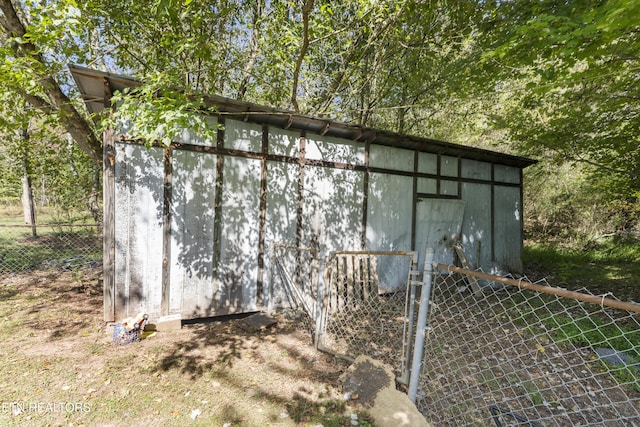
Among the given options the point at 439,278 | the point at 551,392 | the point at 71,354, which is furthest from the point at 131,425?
the point at 439,278

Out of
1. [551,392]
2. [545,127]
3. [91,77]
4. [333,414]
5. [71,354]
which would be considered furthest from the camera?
[545,127]

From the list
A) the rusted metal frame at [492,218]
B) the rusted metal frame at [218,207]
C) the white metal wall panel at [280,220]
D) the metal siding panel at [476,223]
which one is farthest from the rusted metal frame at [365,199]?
the rusted metal frame at [492,218]

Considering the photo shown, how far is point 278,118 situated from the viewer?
4734 mm

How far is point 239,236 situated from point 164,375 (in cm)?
210

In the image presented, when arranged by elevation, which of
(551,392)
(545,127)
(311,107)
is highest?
(311,107)

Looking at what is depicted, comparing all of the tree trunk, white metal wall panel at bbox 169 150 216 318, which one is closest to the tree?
white metal wall panel at bbox 169 150 216 318

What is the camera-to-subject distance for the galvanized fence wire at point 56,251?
21.5ft

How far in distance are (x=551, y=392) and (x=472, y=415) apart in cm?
118

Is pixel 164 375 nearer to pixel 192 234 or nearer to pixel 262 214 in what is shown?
pixel 192 234

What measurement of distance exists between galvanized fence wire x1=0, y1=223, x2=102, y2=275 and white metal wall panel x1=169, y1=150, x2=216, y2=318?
3.22 m

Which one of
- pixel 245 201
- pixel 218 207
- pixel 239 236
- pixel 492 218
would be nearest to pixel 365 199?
pixel 245 201

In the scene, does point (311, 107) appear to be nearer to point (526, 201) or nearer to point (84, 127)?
point (84, 127)

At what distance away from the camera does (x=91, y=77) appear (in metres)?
3.58

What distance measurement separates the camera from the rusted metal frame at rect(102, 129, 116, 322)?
3.86 m
